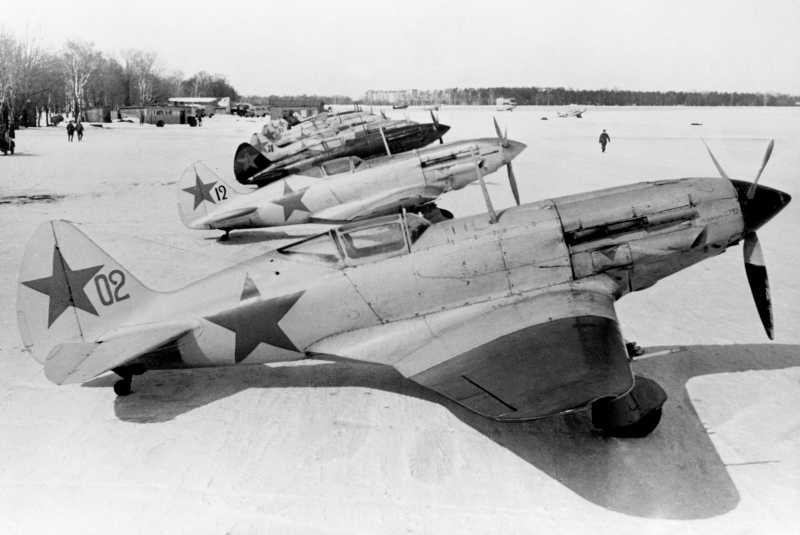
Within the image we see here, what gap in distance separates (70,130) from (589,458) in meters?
38.6

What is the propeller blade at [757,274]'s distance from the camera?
232 inches

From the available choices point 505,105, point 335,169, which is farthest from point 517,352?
point 505,105

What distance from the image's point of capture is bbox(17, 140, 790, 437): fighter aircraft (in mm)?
5234

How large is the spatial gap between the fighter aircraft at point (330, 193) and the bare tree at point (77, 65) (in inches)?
2280

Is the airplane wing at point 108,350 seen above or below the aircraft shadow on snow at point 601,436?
above

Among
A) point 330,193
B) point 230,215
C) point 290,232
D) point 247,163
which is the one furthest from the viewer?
point 247,163

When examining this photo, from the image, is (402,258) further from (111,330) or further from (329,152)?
(329,152)

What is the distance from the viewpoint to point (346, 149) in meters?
17.3

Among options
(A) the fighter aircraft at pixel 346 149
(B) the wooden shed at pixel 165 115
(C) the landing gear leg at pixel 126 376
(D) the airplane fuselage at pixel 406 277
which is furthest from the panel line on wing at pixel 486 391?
(B) the wooden shed at pixel 165 115

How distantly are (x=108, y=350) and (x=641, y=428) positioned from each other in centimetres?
439

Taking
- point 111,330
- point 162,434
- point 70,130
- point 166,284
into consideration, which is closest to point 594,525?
point 162,434

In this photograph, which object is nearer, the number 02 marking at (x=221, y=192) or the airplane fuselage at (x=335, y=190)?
the airplane fuselage at (x=335, y=190)

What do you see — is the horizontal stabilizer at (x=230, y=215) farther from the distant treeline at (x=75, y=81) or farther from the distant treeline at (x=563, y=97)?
the distant treeline at (x=563, y=97)

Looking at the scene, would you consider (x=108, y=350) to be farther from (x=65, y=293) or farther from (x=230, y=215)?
(x=230, y=215)
